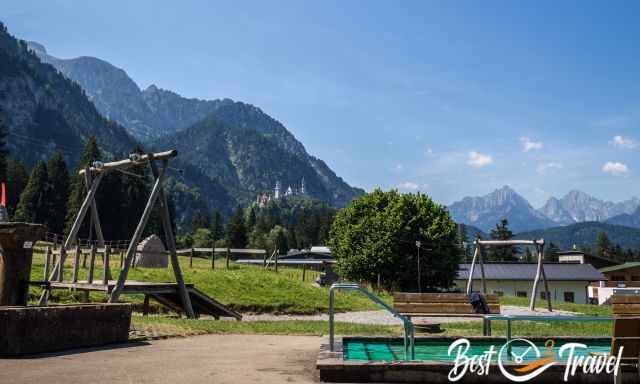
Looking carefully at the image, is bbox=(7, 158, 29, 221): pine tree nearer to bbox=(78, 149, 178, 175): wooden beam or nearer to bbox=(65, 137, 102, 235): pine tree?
bbox=(65, 137, 102, 235): pine tree

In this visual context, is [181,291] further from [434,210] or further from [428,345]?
[434,210]

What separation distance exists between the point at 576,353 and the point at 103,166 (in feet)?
55.8

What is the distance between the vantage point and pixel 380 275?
4438cm

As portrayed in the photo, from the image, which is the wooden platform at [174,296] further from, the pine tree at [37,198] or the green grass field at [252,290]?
the pine tree at [37,198]

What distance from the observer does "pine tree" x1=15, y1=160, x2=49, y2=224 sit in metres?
79.0

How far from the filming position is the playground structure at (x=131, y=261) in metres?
16.0

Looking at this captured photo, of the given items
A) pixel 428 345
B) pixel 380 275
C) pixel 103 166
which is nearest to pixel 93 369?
pixel 428 345

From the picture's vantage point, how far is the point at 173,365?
8695 millimetres

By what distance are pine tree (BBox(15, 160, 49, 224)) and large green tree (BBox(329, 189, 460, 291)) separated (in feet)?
183

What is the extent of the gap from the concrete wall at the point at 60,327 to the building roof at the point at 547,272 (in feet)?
242

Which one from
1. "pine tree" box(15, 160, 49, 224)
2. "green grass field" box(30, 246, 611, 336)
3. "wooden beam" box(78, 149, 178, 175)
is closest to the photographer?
"green grass field" box(30, 246, 611, 336)

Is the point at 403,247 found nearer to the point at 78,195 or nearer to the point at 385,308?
the point at 385,308

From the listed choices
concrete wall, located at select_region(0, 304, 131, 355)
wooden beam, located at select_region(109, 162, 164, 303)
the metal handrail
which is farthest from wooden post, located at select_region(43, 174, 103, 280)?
the metal handrail

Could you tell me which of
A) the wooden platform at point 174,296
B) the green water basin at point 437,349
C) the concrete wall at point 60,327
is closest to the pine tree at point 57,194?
the wooden platform at point 174,296
